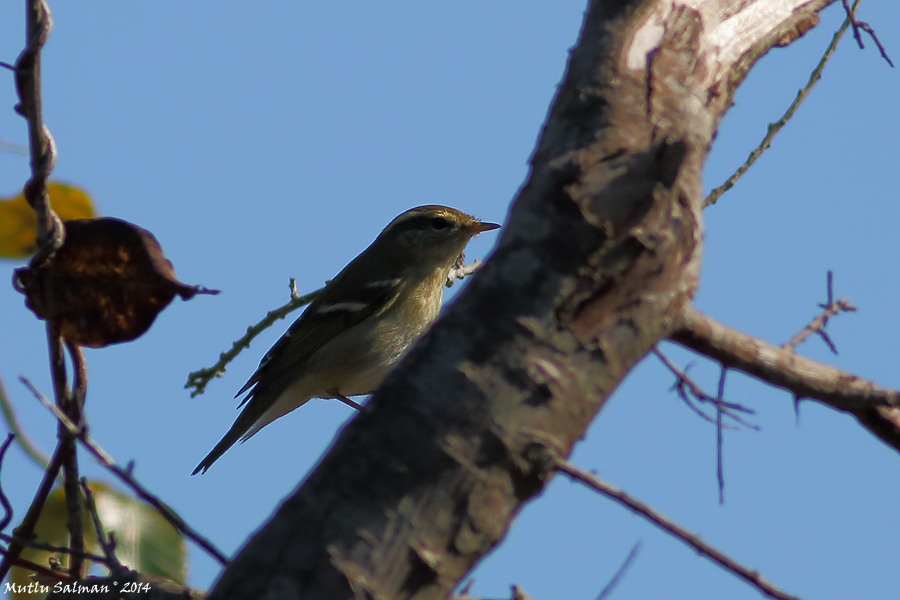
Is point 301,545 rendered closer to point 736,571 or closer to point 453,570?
point 453,570

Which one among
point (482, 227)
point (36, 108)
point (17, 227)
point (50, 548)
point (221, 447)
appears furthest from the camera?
point (482, 227)

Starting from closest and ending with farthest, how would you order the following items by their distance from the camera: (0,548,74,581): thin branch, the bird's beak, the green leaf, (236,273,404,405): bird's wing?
(0,548,74,581): thin branch < the green leaf < (236,273,404,405): bird's wing < the bird's beak

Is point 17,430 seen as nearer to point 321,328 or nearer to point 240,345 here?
point 240,345

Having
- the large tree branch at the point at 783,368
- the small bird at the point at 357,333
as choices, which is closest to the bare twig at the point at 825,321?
the large tree branch at the point at 783,368

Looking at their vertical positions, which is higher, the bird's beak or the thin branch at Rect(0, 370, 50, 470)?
the bird's beak

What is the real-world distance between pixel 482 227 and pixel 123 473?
4.42m

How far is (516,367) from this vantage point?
5.82 feet

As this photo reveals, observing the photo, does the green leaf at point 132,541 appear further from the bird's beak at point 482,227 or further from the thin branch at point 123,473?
the bird's beak at point 482,227

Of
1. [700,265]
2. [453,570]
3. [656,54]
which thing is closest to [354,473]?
[453,570]

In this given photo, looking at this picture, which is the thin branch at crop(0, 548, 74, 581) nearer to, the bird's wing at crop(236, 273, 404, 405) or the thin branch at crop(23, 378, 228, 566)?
the thin branch at crop(23, 378, 228, 566)

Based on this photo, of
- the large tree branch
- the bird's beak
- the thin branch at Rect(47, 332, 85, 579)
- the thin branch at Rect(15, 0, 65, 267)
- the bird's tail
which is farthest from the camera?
the bird's beak

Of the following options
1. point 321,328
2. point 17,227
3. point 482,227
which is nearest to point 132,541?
point 17,227

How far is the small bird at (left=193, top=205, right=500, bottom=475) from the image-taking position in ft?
18.9

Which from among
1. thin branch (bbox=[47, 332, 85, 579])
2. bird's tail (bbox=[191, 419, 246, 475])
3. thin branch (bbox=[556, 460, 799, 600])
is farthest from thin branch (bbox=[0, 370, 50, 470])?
bird's tail (bbox=[191, 419, 246, 475])
